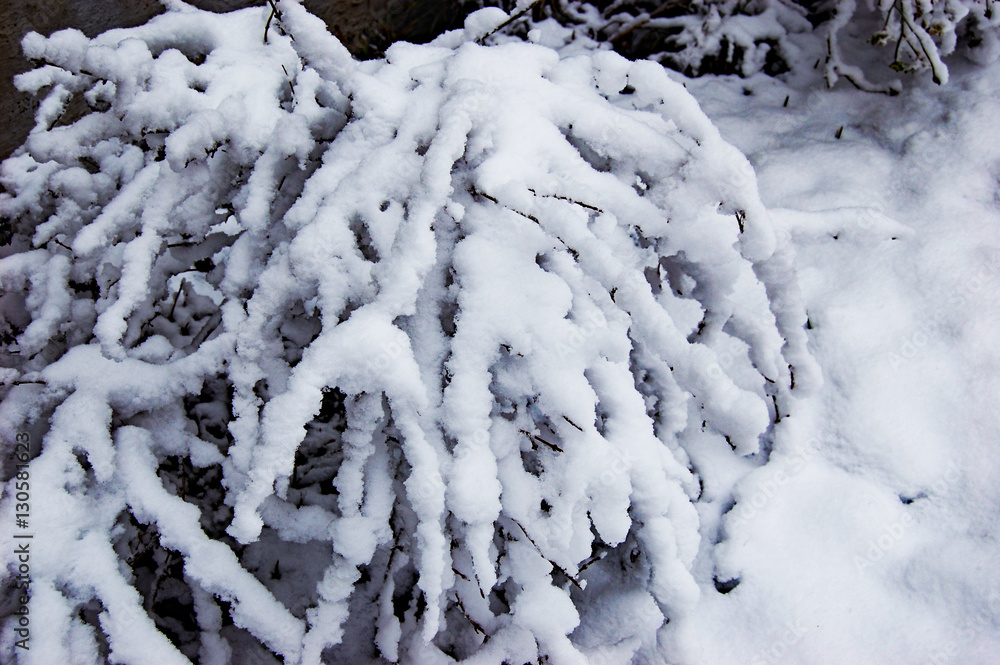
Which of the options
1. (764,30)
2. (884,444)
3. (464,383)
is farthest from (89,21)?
(884,444)

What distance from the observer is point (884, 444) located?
155 centimetres

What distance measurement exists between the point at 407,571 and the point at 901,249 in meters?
1.69

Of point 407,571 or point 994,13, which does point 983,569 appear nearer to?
point 407,571

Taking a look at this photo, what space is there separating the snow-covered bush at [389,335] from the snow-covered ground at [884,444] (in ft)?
A: 0.97

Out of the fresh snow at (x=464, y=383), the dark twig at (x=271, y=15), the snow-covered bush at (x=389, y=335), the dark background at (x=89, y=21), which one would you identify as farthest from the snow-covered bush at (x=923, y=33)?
the dark twig at (x=271, y=15)

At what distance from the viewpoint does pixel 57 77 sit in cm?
147

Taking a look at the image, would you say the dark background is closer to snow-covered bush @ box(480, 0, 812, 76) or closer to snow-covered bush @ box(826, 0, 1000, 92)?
snow-covered bush @ box(480, 0, 812, 76)

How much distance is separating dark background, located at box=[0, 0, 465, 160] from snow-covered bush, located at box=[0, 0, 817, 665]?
0.51 m

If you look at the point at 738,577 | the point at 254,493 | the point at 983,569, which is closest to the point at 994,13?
the point at 983,569

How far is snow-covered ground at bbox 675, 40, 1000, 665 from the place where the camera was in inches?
54.2

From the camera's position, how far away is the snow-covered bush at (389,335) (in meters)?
1.03

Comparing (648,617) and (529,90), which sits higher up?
(529,90)

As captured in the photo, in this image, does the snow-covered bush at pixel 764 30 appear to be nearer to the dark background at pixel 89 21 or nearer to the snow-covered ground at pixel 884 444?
the snow-covered ground at pixel 884 444

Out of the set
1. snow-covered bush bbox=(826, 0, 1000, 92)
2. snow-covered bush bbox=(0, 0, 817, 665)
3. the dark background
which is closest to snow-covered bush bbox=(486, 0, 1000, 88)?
snow-covered bush bbox=(826, 0, 1000, 92)
